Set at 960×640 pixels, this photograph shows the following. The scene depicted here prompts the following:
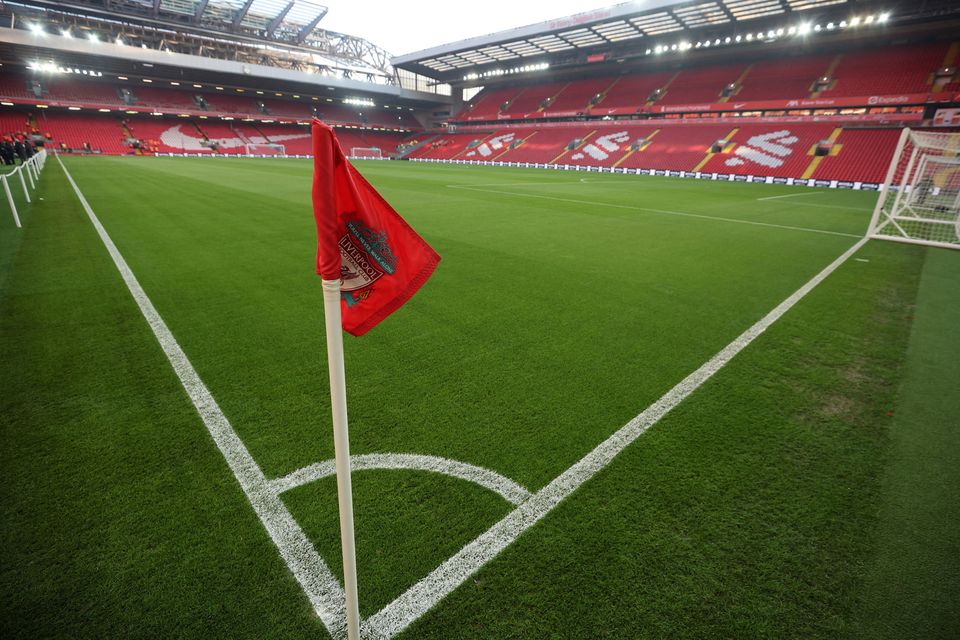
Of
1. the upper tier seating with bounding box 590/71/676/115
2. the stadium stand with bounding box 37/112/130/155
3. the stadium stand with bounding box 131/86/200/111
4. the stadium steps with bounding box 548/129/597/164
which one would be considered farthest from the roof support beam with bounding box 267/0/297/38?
the upper tier seating with bounding box 590/71/676/115

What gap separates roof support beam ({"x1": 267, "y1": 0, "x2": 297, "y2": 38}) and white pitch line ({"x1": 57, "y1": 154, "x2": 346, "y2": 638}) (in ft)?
177

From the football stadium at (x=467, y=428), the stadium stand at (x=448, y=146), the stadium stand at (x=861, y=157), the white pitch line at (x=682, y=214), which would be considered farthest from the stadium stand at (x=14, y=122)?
the stadium stand at (x=861, y=157)

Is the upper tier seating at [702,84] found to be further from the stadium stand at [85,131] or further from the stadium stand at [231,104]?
the stadium stand at [85,131]

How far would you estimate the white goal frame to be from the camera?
56.9 m

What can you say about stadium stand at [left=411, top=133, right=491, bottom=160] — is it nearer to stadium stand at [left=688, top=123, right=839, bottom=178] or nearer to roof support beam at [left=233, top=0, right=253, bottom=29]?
roof support beam at [left=233, top=0, right=253, bottom=29]

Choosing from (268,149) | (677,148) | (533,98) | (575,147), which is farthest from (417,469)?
(268,149)

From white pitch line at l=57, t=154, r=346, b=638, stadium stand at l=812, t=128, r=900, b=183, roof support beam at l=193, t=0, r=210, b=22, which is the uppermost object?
roof support beam at l=193, t=0, r=210, b=22

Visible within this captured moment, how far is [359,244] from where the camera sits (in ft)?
4.93

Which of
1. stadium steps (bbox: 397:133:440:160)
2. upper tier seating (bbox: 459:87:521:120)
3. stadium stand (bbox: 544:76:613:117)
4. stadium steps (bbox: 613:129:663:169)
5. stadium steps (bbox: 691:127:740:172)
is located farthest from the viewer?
stadium steps (bbox: 397:133:440:160)

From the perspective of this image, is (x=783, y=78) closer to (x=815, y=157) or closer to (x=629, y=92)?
(x=815, y=157)

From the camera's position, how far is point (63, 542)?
6.72ft

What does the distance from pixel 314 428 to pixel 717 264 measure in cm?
702

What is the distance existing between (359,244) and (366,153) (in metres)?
63.6

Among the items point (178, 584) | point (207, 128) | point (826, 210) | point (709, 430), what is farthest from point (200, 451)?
point (207, 128)
